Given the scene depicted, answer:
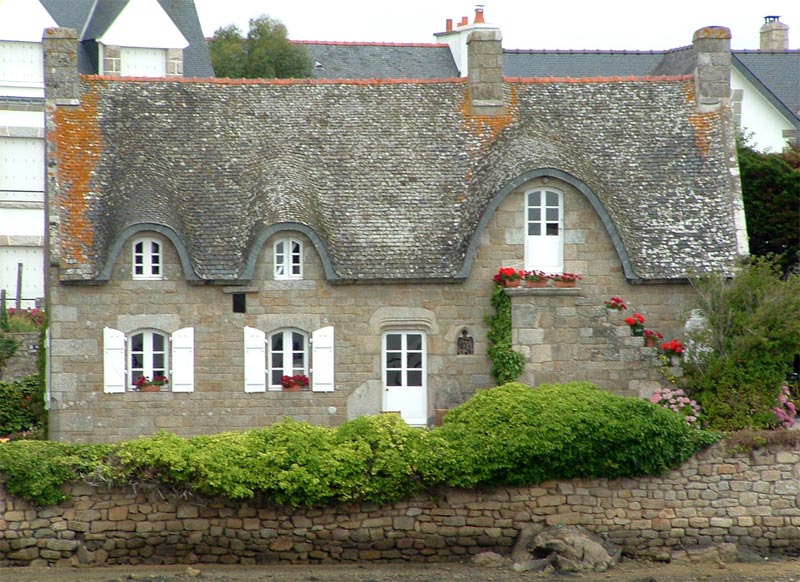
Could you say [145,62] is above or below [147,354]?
above

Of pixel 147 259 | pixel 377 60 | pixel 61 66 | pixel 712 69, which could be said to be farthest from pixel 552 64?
pixel 147 259

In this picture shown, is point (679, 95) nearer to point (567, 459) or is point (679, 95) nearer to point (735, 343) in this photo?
point (735, 343)

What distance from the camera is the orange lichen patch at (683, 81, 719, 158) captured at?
2775 centimetres

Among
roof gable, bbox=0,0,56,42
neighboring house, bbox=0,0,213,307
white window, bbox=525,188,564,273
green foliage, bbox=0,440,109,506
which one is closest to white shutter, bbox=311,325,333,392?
white window, bbox=525,188,564,273

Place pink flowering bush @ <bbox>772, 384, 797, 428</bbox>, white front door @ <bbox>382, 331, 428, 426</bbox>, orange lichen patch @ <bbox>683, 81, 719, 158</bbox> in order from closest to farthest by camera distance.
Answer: pink flowering bush @ <bbox>772, 384, 797, 428</bbox>, white front door @ <bbox>382, 331, 428, 426</bbox>, orange lichen patch @ <bbox>683, 81, 719, 158</bbox>

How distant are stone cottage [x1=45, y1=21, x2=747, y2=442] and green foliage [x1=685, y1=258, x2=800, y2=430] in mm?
991

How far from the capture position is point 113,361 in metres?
25.8

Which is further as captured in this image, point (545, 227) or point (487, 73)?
point (487, 73)

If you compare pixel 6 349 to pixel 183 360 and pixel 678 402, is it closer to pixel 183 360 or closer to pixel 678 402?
pixel 183 360

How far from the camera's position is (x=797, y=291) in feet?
82.0

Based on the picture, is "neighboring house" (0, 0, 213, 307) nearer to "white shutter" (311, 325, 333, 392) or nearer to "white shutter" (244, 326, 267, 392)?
"white shutter" (244, 326, 267, 392)

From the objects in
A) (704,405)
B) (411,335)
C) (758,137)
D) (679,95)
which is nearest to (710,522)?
(704,405)

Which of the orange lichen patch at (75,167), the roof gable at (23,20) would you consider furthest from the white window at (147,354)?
the roof gable at (23,20)

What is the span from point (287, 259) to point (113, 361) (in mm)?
3255
